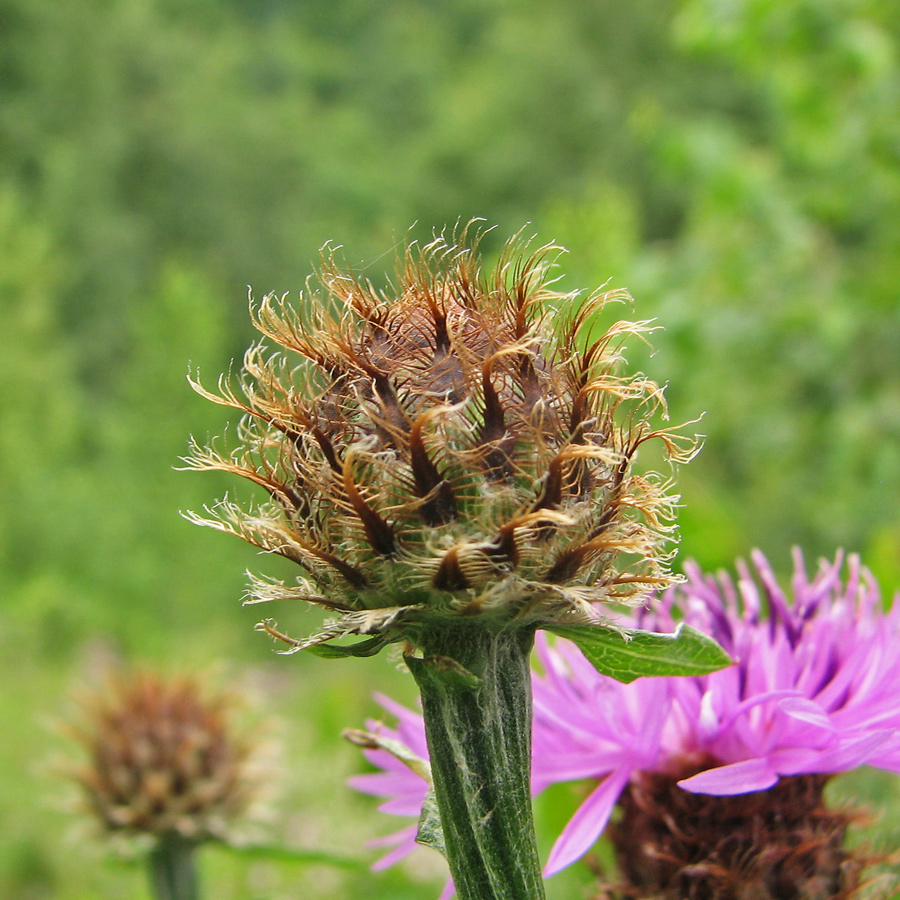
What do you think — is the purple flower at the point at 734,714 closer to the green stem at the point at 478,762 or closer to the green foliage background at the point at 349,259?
the green stem at the point at 478,762

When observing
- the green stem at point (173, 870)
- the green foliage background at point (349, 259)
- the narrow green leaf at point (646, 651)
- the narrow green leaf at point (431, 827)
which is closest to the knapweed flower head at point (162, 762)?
the green stem at point (173, 870)

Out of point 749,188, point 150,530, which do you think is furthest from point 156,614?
point 749,188

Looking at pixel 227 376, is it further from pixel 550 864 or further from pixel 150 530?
pixel 150 530

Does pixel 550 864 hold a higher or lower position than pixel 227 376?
lower

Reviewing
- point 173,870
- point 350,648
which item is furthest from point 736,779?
point 173,870

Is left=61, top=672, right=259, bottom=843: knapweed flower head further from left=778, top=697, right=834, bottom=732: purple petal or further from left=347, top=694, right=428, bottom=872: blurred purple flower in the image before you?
left=778, top=697, right=834, bottom=732: purple petal

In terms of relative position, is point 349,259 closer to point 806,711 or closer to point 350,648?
point 350,648
